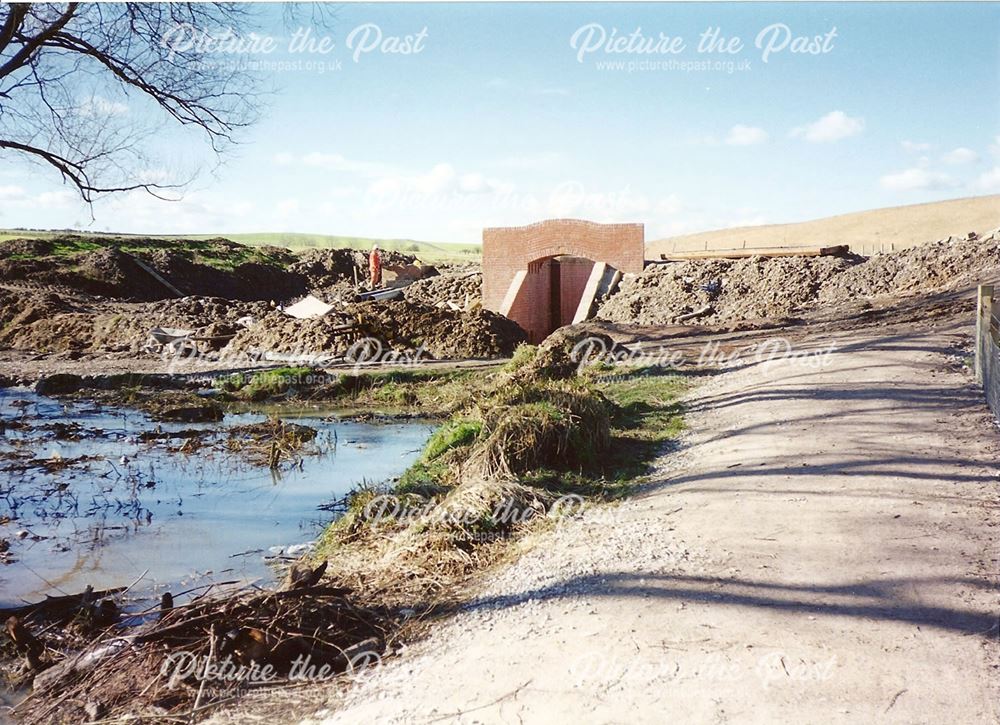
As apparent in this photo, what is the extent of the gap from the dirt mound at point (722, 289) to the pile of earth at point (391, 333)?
4.72 metres

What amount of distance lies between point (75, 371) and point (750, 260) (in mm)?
20214

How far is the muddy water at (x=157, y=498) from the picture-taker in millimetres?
7695

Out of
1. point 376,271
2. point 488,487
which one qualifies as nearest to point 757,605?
point 488,487

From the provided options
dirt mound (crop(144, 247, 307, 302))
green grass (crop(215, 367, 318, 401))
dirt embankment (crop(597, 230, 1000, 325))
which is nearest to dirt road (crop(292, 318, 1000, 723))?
green grass (crop(215, 367, 318, 401))

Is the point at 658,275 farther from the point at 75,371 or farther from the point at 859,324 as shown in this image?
the point at 75,371

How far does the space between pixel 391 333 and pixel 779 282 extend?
11.8m

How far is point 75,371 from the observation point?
73.2ft

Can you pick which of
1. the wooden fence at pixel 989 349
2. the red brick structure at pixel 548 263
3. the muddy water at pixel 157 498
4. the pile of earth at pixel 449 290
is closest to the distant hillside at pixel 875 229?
the pile of earth at pixel 449 290

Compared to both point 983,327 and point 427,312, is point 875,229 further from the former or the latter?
point 983,327

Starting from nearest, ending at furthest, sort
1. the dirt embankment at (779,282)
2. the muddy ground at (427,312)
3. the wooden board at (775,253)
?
1. the muddy ground at (427,312)
2. the dirt embankment at (779,282)
3. the wooden board at (775,253)

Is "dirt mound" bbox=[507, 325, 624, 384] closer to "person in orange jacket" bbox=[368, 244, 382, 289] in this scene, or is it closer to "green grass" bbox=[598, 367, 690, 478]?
"green grass" bbox=[598, 367, 690, 478]

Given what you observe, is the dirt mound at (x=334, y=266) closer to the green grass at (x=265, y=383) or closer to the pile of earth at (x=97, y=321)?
the pile of earth at (x=97, y=321)

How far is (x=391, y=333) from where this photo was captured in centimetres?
2348

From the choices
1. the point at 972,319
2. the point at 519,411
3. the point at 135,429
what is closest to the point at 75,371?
the point at 135,429
